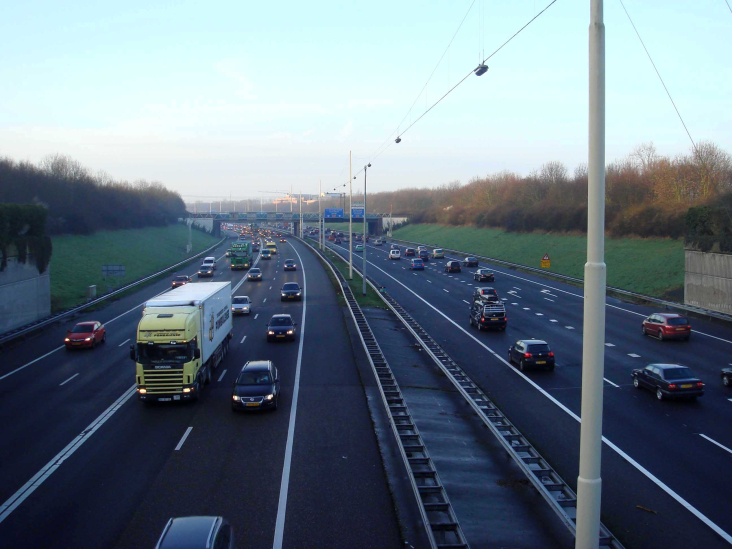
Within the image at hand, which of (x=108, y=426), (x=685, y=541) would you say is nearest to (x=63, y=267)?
(x=108, y=426)

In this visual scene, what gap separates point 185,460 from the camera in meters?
14.0

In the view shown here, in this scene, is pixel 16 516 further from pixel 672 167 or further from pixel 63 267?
pixel 672 167

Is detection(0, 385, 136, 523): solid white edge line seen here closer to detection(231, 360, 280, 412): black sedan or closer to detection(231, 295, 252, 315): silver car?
detection(231, 360, 280, 412): black sedan

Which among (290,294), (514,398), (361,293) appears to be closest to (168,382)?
(514,398)

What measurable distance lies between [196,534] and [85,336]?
23707 millimetres

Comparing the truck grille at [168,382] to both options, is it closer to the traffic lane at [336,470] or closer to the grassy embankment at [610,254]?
the traffic lane at [336,470]

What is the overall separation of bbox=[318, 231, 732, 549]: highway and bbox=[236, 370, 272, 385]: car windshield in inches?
314

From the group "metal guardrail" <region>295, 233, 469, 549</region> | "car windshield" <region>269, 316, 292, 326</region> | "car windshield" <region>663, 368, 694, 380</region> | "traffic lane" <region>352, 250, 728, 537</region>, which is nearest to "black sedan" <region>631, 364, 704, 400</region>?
"car windshield" <region>663, 368, 694, 380</region>

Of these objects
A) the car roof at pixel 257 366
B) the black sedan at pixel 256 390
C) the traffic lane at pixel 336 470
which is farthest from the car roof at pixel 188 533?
the car roof at pixel 257 366

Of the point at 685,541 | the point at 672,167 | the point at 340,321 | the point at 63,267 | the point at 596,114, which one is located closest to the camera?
the point at 596,114

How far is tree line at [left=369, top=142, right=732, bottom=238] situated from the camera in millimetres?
58312

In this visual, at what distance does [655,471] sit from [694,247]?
30415 millimetres

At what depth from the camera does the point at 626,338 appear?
30016mm

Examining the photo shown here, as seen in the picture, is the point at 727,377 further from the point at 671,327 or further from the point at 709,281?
the point at 709,281
